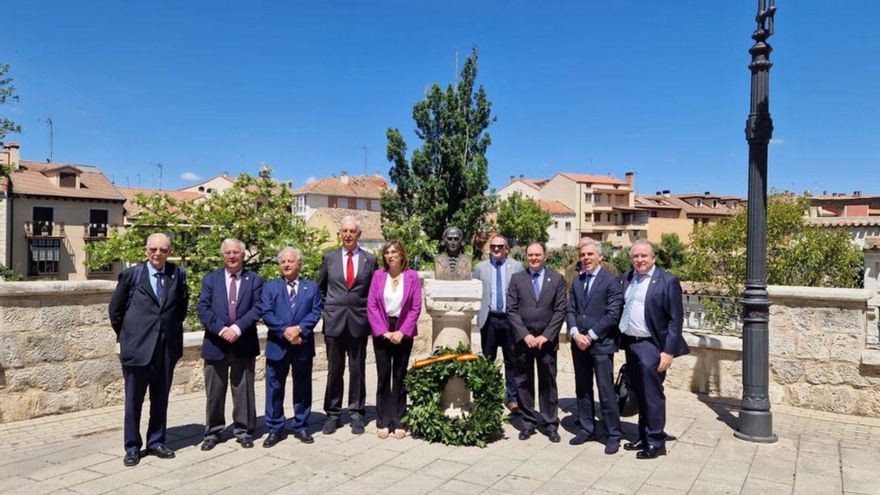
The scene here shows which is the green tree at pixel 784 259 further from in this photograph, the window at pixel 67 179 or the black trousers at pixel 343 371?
the window at pixel 67 179

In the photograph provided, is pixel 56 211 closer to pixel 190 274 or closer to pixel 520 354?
pixel 190 274

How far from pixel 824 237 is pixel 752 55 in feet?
35.9

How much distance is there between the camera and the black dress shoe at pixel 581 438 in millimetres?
5487

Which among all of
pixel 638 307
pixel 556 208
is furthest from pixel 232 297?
pixel 556 208

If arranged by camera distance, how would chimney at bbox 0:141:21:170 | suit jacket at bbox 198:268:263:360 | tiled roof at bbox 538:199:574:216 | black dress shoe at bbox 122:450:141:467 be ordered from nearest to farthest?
black dress shoe at bbox 122:450:141:467, suit jacket at bbox 198:268:263:360, chimney at bbox 0:141:21:170, tiled roof at bbox 538:199:574:216

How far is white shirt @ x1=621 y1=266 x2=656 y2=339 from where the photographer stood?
524cm

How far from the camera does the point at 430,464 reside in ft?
16.1

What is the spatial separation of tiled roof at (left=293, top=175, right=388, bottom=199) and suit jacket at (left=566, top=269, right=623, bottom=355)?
67654mm

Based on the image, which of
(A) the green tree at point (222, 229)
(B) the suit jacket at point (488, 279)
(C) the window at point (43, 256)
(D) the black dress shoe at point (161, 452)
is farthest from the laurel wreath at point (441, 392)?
(C) the window at point (43, 256)

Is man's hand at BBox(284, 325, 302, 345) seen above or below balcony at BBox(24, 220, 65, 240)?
below

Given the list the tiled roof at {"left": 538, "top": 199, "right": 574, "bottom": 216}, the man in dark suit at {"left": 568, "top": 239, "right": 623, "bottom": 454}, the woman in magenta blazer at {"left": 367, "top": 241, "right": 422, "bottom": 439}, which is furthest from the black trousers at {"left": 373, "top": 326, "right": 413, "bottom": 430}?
the tiled roof at {"left": 538, "top": 199, "right": 574, "bottom": 216}

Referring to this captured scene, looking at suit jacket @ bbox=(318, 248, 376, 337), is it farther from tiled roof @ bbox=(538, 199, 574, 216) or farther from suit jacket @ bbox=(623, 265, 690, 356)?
tiled roof @ bbox=(538, 199, 574, 216)

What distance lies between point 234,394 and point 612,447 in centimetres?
321

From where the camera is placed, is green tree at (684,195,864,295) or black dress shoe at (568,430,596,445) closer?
black dress shoe at (568,430,596,445)
